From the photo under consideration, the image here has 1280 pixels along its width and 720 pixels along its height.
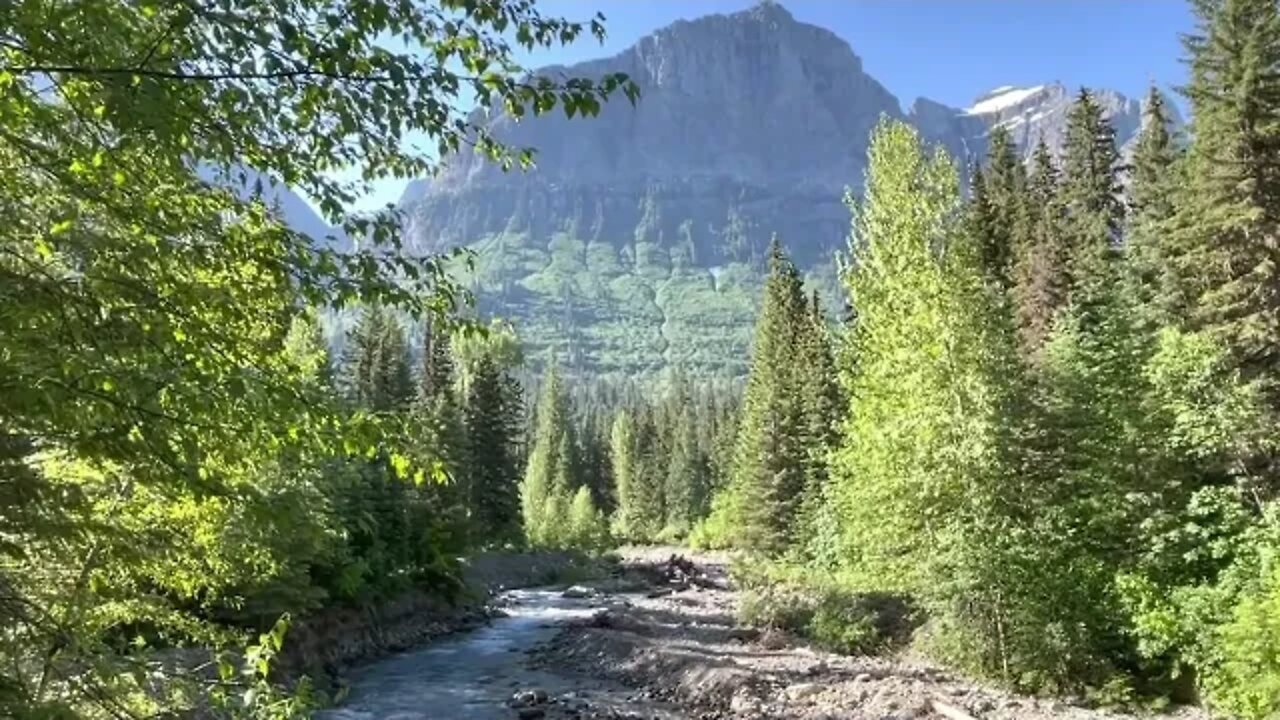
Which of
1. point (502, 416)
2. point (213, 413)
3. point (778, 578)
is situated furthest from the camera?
point (502, 416)

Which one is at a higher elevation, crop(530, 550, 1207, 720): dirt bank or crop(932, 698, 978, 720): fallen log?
crop(932, 698, 978, 720): fallen log

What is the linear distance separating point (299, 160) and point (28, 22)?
1.16 meters

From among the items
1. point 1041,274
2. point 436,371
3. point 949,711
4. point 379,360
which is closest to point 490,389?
point 436,371

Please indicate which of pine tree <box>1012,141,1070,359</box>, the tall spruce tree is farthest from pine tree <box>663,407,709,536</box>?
the tall spruce tree

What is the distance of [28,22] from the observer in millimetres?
3021

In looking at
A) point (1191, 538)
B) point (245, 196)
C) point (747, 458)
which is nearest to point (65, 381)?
point (245, 196)

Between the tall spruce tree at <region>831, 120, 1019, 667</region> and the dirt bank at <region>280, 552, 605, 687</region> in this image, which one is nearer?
the tall spruce tree at <region>831, 120, 1019, 667</region>

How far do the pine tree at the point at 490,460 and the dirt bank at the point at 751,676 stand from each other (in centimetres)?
2031

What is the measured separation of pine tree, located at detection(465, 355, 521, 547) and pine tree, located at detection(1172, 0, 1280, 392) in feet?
118

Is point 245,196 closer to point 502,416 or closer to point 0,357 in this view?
point 0,357

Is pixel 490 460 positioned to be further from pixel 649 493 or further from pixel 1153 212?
pixel 1153 212

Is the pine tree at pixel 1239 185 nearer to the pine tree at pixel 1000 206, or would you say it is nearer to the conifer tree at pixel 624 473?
the pine tree at pixel 1000 206

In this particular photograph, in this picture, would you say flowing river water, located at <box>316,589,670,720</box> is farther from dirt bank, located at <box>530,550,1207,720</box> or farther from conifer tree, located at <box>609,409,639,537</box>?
conifer tree, located at <box>609,409,639,537</box>

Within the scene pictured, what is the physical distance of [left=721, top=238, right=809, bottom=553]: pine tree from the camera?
42.3 metres
